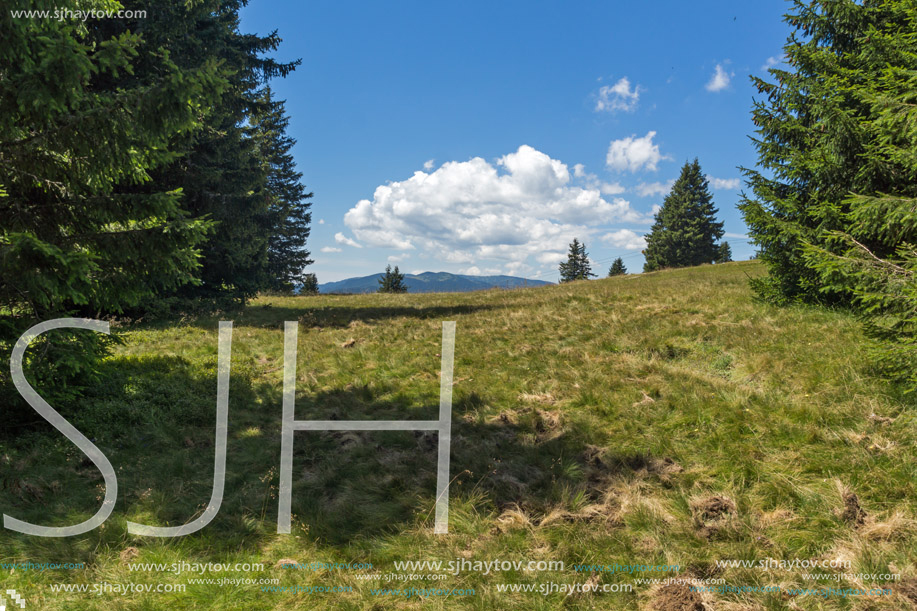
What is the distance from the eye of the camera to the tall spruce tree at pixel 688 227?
180ft

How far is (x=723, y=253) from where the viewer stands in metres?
60.3

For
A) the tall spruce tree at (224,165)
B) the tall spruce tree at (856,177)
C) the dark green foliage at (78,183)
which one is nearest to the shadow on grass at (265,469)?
the dark green foliage at (78,183)

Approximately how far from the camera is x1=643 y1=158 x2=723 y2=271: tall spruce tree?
5500 cm

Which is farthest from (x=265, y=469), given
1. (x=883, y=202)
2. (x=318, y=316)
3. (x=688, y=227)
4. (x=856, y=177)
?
(x=688, y=227)

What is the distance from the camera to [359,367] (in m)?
9.89

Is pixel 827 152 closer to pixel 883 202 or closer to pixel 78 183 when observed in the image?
pixel 883 202

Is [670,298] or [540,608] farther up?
[670,298]

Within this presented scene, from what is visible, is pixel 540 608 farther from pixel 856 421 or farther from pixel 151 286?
pixel 151 286

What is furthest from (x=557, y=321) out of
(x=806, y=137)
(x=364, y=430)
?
(x=806, y=137)

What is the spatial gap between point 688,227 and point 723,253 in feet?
34.3

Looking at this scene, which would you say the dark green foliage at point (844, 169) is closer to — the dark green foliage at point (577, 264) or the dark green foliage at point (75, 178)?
the dark green foliage at point (75, 178)

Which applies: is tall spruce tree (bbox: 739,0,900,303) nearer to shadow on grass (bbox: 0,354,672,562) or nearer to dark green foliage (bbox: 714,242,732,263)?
shadow on grass (bbox: 0,354,672,562)

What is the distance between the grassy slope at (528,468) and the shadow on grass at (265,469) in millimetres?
31

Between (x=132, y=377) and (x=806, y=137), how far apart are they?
57.2ft
